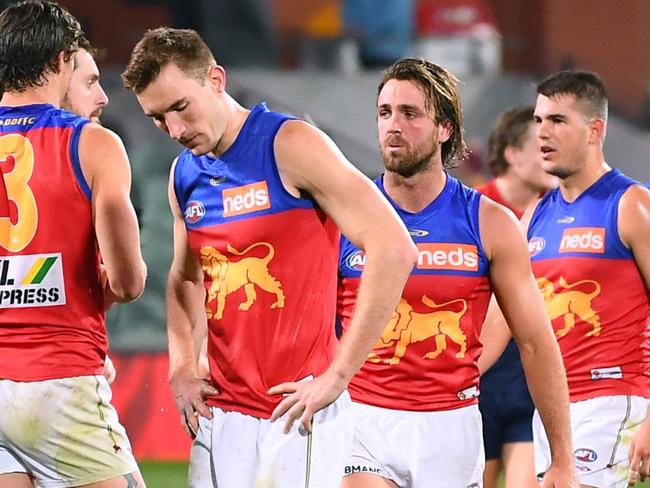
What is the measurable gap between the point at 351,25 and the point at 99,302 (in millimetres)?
9839

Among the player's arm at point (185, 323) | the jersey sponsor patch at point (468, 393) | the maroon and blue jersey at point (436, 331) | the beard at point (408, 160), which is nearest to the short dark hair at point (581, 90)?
the beard at point (408, 160)

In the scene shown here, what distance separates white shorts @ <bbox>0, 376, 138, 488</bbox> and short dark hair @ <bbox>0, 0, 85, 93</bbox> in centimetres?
94

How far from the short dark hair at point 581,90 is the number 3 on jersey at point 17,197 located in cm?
278

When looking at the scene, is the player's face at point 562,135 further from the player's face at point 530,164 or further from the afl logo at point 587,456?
the player's face at point 530,164

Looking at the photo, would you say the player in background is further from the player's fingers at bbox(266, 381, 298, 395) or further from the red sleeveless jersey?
the red sleeveless jersey

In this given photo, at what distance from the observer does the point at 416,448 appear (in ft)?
14.8

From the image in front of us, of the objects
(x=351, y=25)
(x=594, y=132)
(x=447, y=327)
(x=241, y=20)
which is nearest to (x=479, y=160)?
(x=351, y=25)

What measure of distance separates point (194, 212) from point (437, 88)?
120cm

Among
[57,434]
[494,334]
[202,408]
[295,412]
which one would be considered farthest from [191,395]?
[494,334]

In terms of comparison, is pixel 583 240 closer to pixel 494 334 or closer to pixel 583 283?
pixel 583 283

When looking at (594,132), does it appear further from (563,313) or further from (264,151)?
(264,151)

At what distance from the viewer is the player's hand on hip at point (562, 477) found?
14.8 ft

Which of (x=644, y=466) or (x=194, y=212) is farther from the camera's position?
(x=644, y=466)

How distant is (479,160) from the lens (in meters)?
11.9
